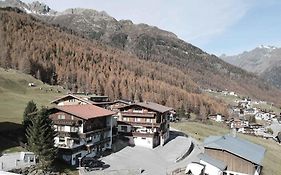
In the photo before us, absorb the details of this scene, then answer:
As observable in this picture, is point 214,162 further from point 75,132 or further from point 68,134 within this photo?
point 68,134

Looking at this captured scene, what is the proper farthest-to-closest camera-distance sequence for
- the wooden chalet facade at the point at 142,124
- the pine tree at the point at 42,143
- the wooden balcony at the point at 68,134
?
the wooden chalet facade at the point at 142,124
the wooden balcony at the point at 68,134
the pine tree at the point at 42,143

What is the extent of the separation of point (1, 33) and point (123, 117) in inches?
5056

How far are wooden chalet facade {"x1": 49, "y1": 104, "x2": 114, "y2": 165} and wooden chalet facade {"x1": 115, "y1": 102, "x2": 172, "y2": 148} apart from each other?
14133mm

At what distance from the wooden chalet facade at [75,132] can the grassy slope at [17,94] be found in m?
18.1

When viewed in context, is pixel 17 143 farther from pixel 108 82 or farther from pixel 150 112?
pixel 108 82

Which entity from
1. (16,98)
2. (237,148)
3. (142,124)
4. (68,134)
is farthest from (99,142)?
(16,98)

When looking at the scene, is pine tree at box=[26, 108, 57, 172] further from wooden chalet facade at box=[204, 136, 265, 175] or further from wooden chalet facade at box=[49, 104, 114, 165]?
wooden chalet facade at box=[204, 136, 265, 175]

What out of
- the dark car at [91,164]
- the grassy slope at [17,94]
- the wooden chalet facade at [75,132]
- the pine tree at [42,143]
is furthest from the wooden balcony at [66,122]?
the grassy slope at [17,94]

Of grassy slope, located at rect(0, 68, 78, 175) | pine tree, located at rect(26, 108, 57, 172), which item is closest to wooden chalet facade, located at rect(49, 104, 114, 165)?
grassy slope, located at rect(0, 68, 78, 175)

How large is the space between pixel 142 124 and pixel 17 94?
45.6 m

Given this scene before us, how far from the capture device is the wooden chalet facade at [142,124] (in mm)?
73875

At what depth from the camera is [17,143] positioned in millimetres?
54312

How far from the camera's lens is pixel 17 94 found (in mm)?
104375

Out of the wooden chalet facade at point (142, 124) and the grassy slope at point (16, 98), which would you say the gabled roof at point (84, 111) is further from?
the wooden chalet facade at point (142, 124)
